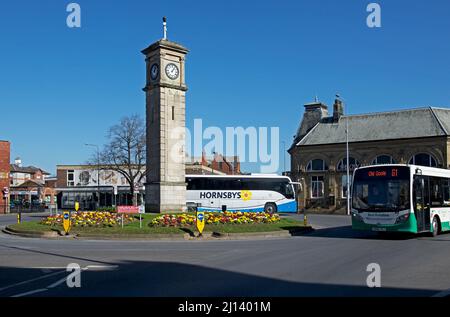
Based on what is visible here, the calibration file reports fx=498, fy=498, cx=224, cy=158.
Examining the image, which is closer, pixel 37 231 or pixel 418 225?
pixel 418 225

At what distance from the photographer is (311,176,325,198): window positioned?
57.7 meters

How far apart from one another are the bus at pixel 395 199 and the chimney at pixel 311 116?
141 feet

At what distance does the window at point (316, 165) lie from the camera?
5812 cm

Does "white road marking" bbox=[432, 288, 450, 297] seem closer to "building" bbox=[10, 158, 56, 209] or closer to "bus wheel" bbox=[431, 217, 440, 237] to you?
"bus wheel" bbox=[431, 217, 440, 237]

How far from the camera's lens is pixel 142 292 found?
9375 mm

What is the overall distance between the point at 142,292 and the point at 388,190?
13628 millimetres

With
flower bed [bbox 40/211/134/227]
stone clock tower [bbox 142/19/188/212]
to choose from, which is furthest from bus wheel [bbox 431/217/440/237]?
stone clock tower [bbox 142/19/188/212]

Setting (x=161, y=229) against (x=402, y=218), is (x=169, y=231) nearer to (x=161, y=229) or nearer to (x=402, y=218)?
(x=161, y=229)

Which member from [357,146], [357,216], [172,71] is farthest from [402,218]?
[357,146]

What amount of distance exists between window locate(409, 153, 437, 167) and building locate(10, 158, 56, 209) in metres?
59.4

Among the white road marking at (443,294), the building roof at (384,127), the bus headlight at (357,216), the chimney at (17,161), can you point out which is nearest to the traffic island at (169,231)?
the bus headlight at (357,216)

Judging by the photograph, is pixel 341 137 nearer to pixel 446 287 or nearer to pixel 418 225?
pixel 418 225

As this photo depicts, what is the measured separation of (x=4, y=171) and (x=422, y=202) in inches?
1920
